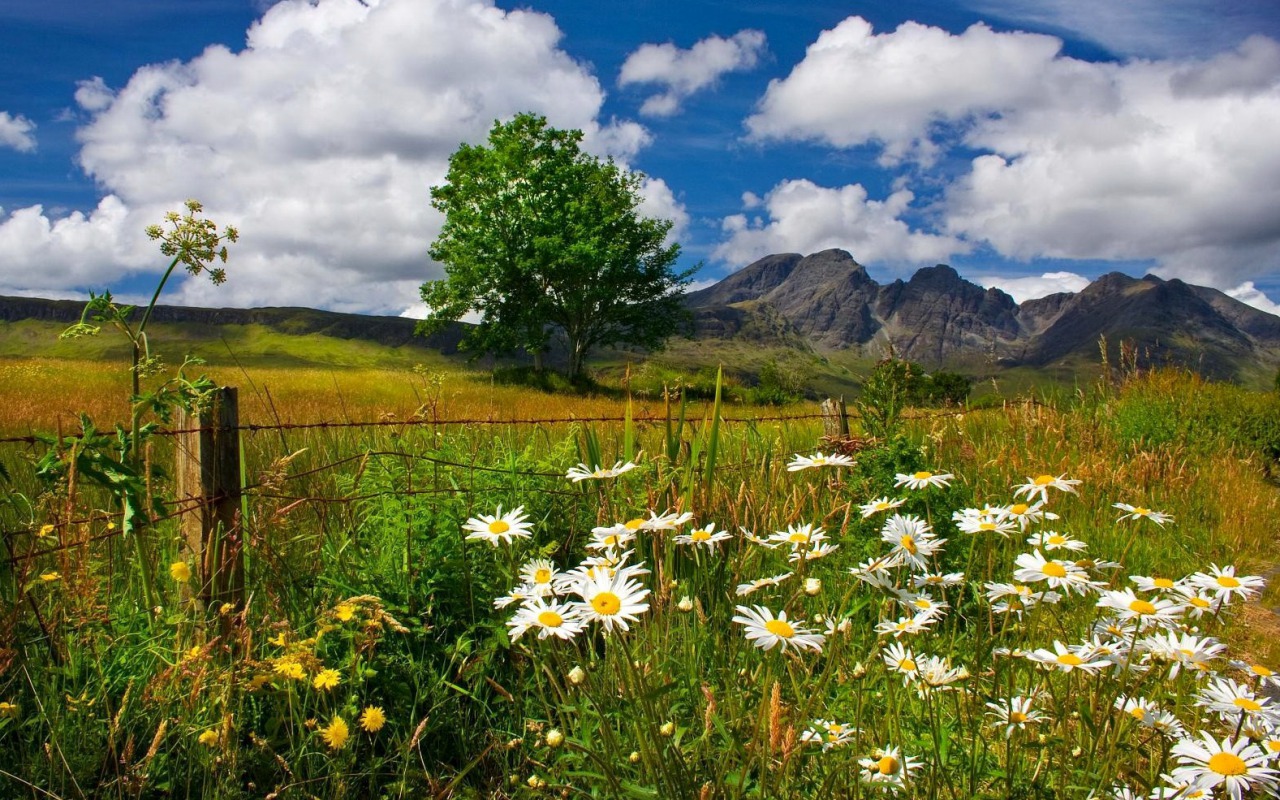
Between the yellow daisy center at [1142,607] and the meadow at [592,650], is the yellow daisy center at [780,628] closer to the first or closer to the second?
the meadow at [592,650]

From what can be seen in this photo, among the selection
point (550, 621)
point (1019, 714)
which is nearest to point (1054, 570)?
point (1019, 714)

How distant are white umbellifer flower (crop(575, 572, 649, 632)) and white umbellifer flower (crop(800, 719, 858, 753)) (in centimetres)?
53

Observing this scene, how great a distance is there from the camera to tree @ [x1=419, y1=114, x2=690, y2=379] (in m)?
29.6

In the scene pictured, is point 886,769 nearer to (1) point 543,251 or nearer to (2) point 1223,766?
(2) point 1223,766

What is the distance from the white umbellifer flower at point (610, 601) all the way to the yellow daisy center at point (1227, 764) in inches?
41.8

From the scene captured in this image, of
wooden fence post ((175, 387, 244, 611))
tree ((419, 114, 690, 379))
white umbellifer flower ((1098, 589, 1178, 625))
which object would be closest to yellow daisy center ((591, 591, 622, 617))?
white umbellifer flower ((1098, 589, 1178, 625))

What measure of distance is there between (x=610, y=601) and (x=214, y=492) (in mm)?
2037

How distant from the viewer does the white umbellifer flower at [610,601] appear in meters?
1.34

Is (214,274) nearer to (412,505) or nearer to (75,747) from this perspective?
(412,505)

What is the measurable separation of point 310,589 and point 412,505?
500 mm

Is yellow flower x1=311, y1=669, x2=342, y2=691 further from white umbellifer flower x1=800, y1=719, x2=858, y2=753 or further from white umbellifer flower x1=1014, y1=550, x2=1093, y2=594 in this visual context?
white umbellifer flower x1=1014, y1=550, x2=1093, y2=594

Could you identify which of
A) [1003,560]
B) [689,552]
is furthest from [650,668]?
[1003,560]

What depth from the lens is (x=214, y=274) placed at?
2408mm

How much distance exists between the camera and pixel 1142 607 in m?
1.62
